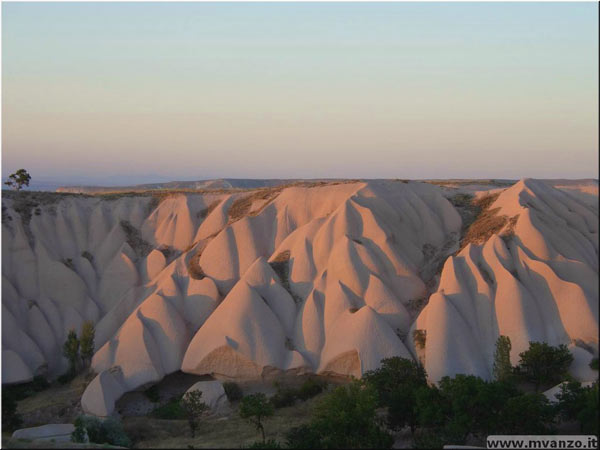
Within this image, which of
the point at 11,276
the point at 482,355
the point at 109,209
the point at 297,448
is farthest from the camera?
the point at 109,209

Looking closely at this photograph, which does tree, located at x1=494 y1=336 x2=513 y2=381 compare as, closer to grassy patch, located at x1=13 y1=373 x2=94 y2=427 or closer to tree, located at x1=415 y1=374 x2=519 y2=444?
tree, located at x1=415 y1=374 x2=519 y2=444

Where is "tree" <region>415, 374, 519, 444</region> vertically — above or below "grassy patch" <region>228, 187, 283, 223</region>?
below

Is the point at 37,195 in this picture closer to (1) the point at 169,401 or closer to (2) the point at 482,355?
(1) the point at 169,401

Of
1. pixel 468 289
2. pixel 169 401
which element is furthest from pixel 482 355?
pixel 169 401

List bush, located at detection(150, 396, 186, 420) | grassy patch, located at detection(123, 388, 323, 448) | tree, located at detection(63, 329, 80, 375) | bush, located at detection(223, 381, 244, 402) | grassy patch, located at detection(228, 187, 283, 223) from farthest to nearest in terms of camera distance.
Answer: grassy patch, located at detection(228, 187, 283, 223) < tree, located at detection(63, 329, 80, 375) < bush, located at detection(223, 381, 244, 402) < bush, located at detection(150, 396, 186, 420) < grassy patch, located at detection(123, 388, 323, 448)

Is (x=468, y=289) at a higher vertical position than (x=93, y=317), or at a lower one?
higher

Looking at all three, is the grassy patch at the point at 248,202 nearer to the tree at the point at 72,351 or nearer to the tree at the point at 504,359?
the tree at the point at 72,351

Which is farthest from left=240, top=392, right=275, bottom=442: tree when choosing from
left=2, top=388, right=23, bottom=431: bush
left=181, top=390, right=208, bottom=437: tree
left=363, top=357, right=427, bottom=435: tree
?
left=2, top=388, right=23, bottom=431: bush
